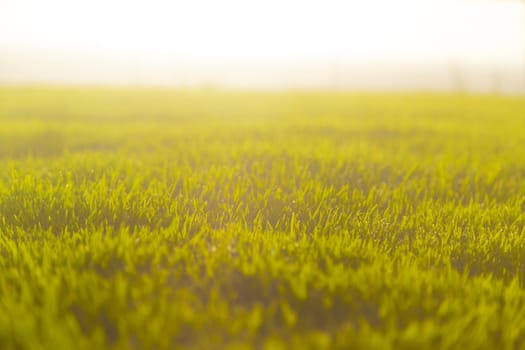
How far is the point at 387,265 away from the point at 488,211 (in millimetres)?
1539

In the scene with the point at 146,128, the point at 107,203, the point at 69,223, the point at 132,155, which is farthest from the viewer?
the point at 146,128

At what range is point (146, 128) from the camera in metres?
6.59

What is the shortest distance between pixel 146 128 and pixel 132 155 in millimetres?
1872

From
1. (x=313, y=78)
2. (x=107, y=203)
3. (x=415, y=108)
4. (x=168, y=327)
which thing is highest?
(x=313, y=78)

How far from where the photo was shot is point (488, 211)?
11.3ft

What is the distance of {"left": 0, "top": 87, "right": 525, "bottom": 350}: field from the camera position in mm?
1849

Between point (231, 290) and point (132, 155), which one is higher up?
point (132, 155)

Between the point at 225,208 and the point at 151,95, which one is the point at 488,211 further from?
the point at 151,95

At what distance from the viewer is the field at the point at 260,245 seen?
1.85 meters

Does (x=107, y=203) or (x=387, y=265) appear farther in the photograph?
(x=107, y=203)

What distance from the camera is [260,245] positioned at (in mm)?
2578

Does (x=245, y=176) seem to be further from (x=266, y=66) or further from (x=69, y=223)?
(x=266, y=66)

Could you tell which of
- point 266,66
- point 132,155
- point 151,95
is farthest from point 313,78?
point 132,155

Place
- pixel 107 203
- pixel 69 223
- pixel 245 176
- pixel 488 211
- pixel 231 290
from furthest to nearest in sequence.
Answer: pixel 245 176 < pixel 488 211 < pixel 107 203 < pixel 69 223 < pixel 231 290
